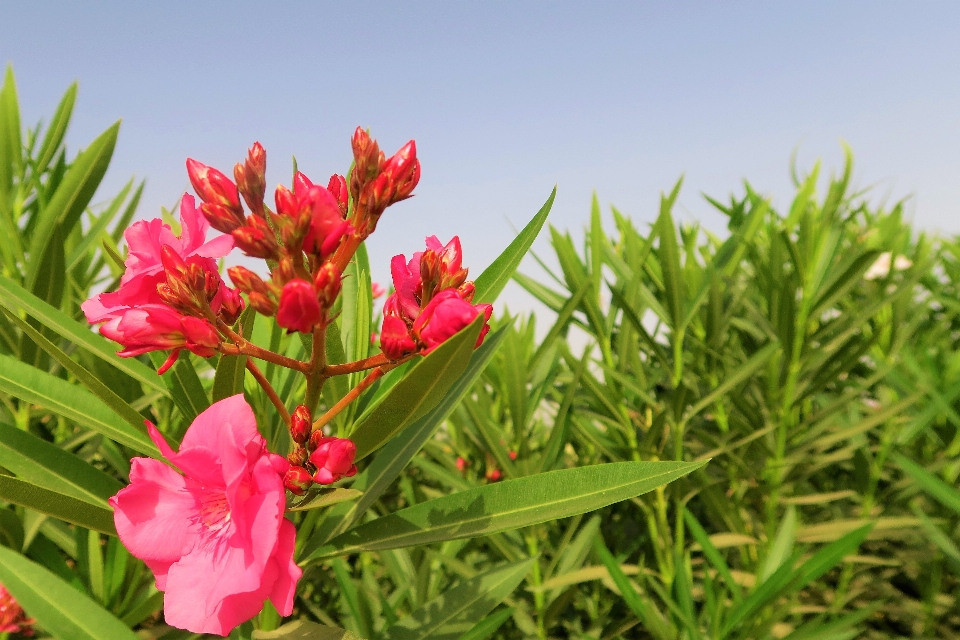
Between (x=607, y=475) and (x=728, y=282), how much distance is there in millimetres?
1007

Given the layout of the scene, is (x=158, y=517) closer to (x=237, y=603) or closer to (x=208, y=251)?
(x=237, y=603)

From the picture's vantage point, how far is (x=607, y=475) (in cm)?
65

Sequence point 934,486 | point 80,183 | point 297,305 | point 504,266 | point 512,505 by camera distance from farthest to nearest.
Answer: point 80,183
point 934,486
point 504,266
point 512,505
point 297,305

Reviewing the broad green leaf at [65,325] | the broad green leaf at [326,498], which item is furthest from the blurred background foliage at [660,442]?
the broad green leaf at [326,498]

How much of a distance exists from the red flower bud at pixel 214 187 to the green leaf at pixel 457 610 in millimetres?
594

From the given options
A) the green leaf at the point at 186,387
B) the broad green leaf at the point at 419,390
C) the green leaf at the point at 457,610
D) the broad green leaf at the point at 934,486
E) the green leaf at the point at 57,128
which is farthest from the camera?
the green leaf at the point at 57,128

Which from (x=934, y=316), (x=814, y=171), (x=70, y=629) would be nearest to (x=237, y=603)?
(x=70, y=629)

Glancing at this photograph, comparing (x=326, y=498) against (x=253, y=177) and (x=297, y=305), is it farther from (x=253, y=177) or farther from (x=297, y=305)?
(x=253, y=177)

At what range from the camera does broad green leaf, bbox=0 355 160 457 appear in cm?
71

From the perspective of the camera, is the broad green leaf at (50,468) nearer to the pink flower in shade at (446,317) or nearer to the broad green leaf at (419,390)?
the broad green leaf at (419,390)

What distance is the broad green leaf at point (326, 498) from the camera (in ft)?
1.95

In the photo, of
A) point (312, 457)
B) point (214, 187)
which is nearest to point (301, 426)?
point (312, 457)

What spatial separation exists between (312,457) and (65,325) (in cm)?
36

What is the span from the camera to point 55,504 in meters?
0.61
